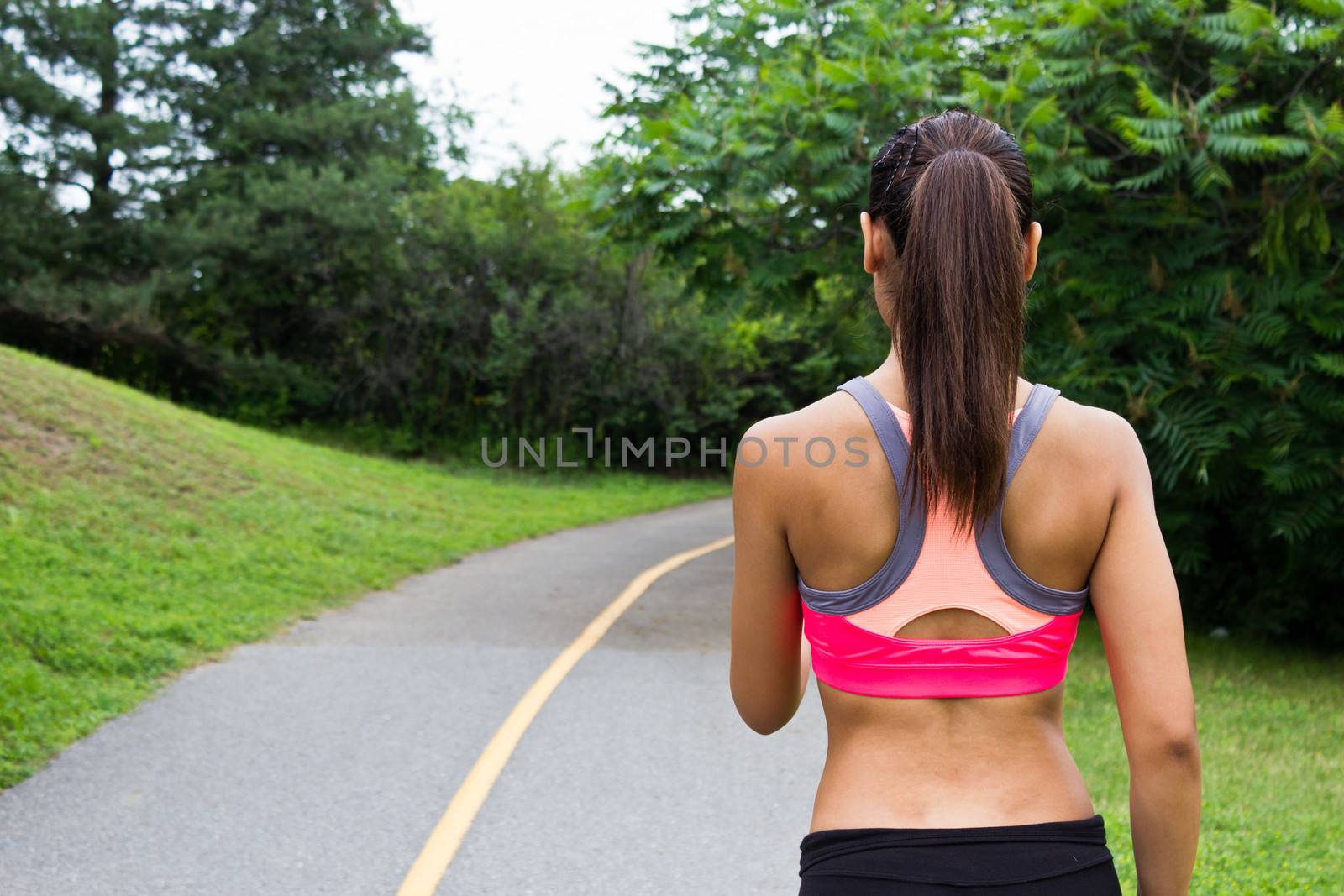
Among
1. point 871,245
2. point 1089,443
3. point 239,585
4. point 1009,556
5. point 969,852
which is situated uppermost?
point 871,245

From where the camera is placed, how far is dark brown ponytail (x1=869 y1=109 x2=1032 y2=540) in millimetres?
1612

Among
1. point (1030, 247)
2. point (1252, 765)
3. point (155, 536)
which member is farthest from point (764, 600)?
point (155, 536)

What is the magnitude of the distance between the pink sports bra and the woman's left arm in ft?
0.45

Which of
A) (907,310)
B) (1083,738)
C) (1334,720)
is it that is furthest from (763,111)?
(907,310)

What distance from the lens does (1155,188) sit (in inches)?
353

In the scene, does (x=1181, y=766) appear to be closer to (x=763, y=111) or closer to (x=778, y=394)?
(x=763, y=111)

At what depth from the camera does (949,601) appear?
1656mm

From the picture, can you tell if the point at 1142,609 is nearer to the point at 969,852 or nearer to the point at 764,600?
the point at 969,852

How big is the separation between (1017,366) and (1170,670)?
1.55 feet

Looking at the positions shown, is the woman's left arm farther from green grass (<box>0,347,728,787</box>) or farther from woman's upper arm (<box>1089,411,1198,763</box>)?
green grass (<box>0,347,728,787</box>)

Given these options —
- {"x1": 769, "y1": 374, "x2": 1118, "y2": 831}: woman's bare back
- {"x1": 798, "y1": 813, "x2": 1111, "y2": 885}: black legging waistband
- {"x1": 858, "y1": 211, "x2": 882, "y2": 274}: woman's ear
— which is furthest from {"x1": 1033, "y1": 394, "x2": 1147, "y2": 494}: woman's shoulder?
{"x1": 798, "y1": 813, "x2": 1111, "y2": 885}: black legging waistband

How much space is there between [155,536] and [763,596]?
36.8 feet

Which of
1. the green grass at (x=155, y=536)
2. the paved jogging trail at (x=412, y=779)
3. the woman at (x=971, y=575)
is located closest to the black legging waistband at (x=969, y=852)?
the woman at (x=971, y=575)

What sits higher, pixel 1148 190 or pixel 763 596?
pixel 1148 190
